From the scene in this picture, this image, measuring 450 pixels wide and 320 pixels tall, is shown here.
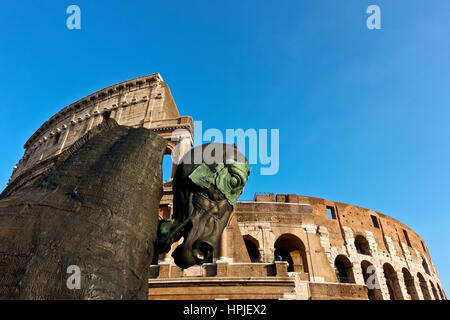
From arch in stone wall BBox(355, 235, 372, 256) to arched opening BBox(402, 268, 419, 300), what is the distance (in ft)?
14.7

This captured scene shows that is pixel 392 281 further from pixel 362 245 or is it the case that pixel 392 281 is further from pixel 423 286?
pixel 423 286

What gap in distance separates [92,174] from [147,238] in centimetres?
39

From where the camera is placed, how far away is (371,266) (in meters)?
20.0

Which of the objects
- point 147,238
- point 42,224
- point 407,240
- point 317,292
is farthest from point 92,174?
point 407,240

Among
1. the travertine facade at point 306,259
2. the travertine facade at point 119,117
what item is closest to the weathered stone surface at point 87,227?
the travertine facade at point 306,259

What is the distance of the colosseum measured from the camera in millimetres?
9746

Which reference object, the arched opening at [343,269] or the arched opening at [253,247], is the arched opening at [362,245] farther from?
the arched opening at [253,247]

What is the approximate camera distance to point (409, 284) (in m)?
22.3

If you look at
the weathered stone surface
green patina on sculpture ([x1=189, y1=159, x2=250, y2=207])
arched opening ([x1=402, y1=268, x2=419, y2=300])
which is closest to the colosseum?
arched opening ([x1=402, y1=268, x2=419, y2=300])

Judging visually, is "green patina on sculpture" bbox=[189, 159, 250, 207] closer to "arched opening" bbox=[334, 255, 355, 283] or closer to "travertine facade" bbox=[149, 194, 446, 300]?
"travertine facade" bbox=[149, 194, 446, 300]

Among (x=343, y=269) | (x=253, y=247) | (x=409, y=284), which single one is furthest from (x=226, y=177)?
(x=409, y=284)

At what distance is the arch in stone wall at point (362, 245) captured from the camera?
67.7 feet

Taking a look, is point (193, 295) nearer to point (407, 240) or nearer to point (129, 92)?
point (129, 92)

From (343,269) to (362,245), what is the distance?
10.0 ft
